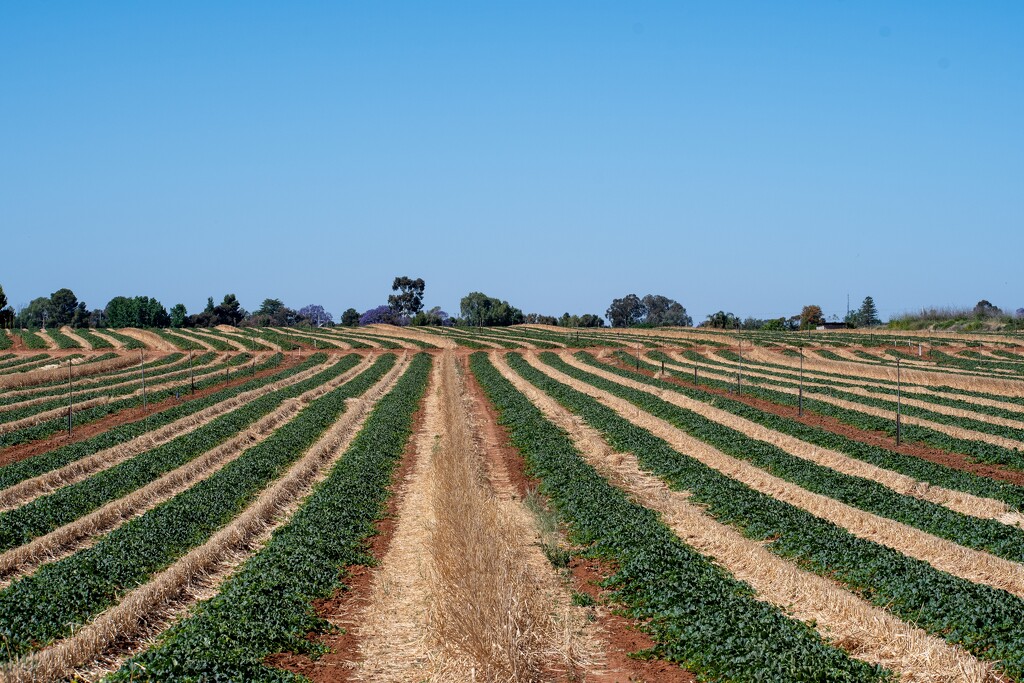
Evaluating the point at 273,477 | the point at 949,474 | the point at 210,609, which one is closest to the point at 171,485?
the point at 273,477

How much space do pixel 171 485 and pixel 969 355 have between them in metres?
63.7

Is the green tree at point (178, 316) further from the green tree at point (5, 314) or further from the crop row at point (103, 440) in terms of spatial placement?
the crop row at point (103, 440)

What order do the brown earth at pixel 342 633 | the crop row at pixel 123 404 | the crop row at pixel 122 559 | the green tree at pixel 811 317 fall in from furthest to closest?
1. the green tree at pixel 811 317
2. the crop row at pixel 123 404
3. the crop row at pixel 122 559
4. the brown earth at pixel 342 633

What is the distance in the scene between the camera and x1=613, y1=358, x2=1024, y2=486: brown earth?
24.4m

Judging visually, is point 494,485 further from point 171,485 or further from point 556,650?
point 556,650

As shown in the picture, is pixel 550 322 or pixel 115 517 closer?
pixel 115 517

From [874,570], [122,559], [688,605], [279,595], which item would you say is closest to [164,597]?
[279,595]

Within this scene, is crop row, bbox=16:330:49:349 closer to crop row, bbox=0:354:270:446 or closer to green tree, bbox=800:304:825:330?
crop row, bbox=0:354:270:446

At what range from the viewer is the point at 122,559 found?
15523mm

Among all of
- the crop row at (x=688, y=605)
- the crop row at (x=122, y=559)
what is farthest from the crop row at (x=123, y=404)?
the crop row at (x=688, y=605)

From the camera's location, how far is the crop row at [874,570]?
37.0ft

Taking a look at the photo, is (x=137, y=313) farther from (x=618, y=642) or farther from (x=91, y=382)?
(x=618, y=642)

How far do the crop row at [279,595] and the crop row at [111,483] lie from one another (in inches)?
202

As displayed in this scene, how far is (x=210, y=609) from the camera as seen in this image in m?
12.9
